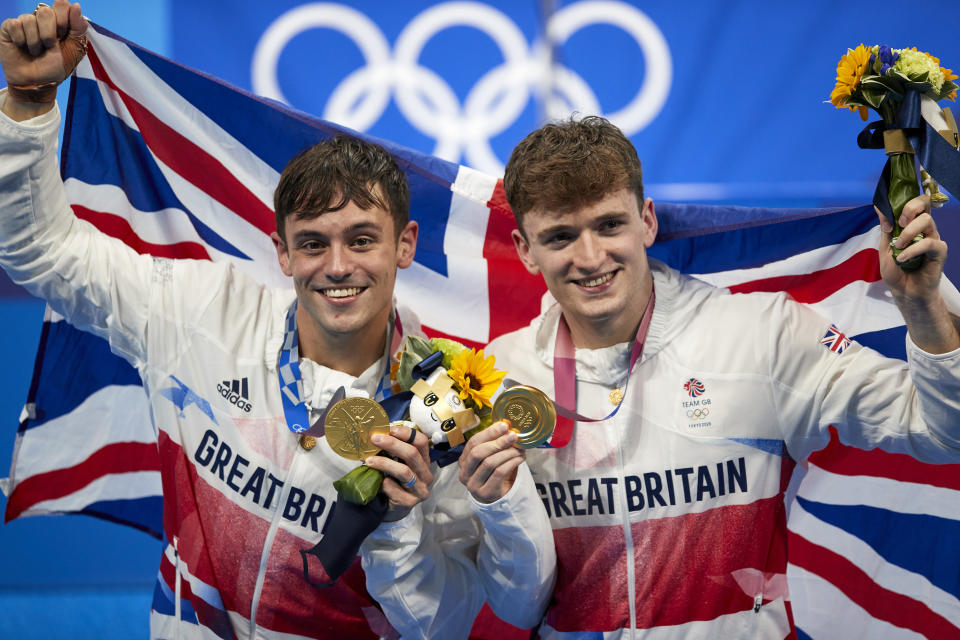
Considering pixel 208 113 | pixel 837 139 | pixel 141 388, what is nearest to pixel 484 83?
pixel 837 139

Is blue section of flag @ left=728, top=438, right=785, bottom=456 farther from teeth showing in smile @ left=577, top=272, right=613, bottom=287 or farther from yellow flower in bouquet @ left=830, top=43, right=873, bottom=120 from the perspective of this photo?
yellow flower in bouquet @ left=830, top=43, right=873, bottom=120

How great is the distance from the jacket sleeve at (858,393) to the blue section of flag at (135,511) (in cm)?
200

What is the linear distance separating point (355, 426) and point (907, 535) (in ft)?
5.26

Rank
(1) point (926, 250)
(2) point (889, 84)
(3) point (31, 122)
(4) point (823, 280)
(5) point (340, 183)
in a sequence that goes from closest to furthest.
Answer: (1) point (926, 250)
(2) point (889, 84)
(3) point (31, 122)
(5) point (340, 183)
(4) point (823, 280)

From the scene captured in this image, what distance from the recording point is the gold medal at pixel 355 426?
7.02ft

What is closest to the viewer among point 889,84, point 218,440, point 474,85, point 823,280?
point 889,84

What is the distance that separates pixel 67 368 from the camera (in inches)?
114

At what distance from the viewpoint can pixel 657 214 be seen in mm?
2754

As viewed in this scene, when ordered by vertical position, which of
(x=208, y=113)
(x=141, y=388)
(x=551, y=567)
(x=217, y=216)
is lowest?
(x=551, y=567)

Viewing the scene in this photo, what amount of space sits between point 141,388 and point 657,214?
67.7 inches

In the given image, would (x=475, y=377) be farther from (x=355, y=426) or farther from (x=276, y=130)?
(x=276, y=130)

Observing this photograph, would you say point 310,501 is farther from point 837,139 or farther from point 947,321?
point 837,139

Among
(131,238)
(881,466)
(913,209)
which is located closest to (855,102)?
(913,209)

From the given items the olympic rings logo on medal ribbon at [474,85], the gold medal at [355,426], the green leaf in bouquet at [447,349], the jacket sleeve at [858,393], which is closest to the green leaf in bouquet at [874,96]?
the jacket sleeve at [858,393]
